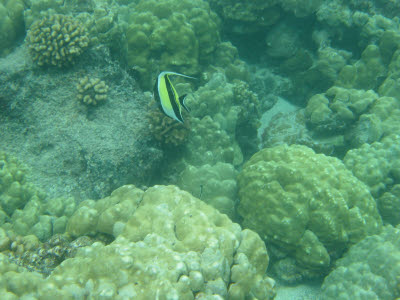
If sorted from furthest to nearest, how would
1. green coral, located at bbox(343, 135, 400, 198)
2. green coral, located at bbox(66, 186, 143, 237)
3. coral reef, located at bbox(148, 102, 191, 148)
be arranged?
green coral, located at bbox(343, 135, 400, 198)
coral reef, located at bbox(148, 102, 191, 148)
green coral, located at bbox(66, 186, 143, 237)

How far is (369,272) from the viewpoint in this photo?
→ 3.33 meters

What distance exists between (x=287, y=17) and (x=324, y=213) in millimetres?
6468

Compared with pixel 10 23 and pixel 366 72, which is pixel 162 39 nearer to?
pixel 10 23

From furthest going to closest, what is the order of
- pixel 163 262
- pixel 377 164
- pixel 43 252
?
pixel 377 164 → pixel 43 252 → pixel 163 262

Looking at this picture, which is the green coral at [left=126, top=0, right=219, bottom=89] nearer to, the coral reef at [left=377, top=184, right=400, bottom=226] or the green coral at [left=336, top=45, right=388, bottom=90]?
the green coral at [left=336, top=45, right=388, bottom=90]

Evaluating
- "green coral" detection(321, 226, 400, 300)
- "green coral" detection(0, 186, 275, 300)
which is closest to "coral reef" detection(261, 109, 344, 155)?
"green coral" detection(321, 226, 400, 300)

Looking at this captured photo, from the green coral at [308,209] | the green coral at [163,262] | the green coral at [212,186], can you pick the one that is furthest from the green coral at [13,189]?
the green coral at [308,209]

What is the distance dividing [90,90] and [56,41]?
2.98 ft

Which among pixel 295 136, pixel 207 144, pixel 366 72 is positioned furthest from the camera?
pixel 366 72

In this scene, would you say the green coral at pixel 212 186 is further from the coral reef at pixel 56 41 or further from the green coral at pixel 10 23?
the green coral at pixel 10 23

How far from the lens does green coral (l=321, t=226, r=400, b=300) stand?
3164 millimetres

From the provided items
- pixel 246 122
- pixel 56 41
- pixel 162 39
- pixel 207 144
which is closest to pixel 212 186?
pixel 207 144

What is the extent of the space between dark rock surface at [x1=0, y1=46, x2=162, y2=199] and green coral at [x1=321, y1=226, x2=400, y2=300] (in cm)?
308

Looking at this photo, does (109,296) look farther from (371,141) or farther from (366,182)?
(371,141)
